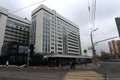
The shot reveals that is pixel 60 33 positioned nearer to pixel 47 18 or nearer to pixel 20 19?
pixel 47 18

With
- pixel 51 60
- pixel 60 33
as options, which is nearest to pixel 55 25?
pixel 60 33

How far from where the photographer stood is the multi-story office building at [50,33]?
8519 centimetres

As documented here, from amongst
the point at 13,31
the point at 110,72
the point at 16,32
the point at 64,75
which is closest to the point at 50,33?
the point at 16,32

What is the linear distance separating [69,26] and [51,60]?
3396 inches

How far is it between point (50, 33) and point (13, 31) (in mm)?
24799

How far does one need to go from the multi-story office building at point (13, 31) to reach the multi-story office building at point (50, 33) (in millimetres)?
7718

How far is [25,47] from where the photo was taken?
226ft

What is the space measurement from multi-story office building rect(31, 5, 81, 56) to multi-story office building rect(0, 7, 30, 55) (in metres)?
7.72

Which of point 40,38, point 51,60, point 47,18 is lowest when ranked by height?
point 51,60

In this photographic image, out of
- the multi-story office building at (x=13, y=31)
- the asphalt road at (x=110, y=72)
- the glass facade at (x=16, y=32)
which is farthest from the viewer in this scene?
the glass facade at (x=16, y=32)

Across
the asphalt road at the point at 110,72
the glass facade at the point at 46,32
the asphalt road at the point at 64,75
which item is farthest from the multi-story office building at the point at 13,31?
the asphalt road at the point at 64,75

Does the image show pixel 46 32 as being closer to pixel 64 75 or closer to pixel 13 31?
pixel 13 31

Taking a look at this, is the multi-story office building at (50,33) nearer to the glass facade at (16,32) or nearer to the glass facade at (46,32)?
the glass facade at (46,32)

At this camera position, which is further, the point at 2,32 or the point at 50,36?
the point at 50,36
